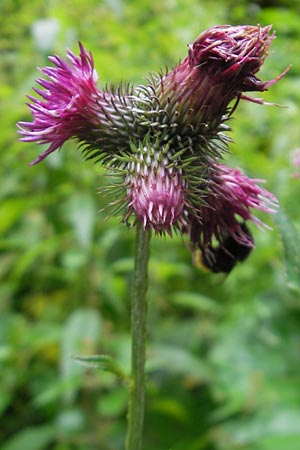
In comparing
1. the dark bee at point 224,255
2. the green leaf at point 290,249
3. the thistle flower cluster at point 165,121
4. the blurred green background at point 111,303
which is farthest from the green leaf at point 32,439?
the thistle flower cluster at point 165,121

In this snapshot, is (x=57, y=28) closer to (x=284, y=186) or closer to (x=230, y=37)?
(x=284, y=186)

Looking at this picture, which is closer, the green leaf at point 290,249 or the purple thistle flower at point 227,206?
the purple thistle flower at point 227,206

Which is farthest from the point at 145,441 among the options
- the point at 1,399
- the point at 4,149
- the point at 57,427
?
the point at 4,149

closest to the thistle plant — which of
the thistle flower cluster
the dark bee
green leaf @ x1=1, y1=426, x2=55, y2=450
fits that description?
the thistle flower cluster

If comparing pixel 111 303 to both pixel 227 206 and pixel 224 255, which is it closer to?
pixel 224 255

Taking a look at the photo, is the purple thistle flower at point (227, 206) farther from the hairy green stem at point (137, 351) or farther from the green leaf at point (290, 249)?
the hairy green stem at point (137, 351)

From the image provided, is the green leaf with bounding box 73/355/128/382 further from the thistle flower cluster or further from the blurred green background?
the blurred green background

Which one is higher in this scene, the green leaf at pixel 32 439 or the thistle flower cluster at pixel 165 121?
the thistle flower cluster at pixel 165 121
